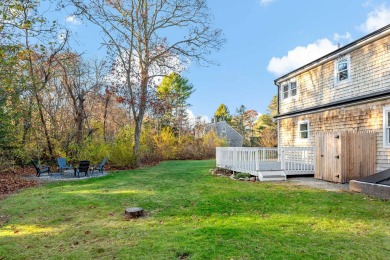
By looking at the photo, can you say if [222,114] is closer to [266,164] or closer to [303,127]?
[303,127]

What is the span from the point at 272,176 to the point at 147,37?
13.8 m

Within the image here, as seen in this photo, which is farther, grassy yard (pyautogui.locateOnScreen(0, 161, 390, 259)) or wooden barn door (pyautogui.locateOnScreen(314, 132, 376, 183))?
wooden barn door (pyautogui.locateOnScreen(314, 132, 376, 183))

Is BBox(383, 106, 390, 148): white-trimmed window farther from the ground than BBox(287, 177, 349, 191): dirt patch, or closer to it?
farther from the ground

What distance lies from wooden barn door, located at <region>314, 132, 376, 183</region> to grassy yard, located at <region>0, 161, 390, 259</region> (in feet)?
7.78

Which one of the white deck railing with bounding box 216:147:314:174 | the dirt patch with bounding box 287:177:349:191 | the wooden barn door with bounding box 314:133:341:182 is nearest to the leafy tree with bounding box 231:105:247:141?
the white deck railing with bounding box 216:147:314:174

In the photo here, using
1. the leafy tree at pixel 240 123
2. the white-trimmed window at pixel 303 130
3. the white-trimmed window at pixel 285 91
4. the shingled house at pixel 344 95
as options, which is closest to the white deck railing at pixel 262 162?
the white-trimmed window at pixel 303 130

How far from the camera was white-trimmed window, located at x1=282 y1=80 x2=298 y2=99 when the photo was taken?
1673 centimetres

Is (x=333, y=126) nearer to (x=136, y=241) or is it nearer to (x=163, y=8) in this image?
(x=136, y=241)

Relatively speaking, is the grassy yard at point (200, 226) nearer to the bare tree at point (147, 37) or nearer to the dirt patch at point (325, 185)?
the dirt patch at point (325, 185)

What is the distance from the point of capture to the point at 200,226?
5.27 metres

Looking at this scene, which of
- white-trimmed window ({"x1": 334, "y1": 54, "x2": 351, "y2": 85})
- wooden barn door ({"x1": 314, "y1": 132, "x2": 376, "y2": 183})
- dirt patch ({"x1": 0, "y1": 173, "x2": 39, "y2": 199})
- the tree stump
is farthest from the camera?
white-trimmed window ({"x1": 334, "y1": 54, "x2": 351, "y2": 85})

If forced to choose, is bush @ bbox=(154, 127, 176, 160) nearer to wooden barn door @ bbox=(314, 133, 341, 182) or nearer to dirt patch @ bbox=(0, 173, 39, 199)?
dirt patch @ bbox=(0, 173, 39, 199)

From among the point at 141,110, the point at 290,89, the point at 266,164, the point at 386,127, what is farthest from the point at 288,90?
the point at 141,110

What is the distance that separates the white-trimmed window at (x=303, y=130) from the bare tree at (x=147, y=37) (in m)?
8.55
